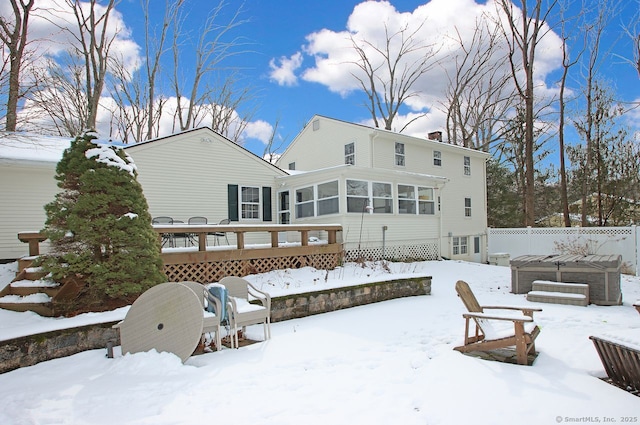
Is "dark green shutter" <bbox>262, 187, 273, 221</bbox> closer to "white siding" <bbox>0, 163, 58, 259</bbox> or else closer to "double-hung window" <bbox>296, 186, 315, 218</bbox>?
"double-hung window" <bbox>296, 186, 315, 218</bbox>

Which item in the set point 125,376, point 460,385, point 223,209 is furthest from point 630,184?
point 125,376

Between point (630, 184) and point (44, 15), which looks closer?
point (44, 15)

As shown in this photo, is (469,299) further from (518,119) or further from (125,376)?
(518,119)

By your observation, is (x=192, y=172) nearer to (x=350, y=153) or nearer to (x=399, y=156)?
(x=350, y=153)

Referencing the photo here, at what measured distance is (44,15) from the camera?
51.7 ft

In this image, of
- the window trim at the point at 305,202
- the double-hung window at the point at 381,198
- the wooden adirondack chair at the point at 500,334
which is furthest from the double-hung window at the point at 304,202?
the wooden adirondack chair at the point at 500,334

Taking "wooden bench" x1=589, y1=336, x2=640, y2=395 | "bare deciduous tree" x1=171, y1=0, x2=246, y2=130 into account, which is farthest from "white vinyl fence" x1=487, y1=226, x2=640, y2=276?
"bare deciduous tree" x1=171, y1=0, x2=246, y2=130

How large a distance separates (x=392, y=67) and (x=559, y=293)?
23.6 m

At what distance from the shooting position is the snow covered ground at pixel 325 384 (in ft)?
10.4

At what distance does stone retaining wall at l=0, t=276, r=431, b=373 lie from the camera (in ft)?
13.8

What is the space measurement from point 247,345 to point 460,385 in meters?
2.66

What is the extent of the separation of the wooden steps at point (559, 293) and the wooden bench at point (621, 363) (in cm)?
442

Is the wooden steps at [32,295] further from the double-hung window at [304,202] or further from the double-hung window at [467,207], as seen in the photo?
the double-hung window at [467,207]

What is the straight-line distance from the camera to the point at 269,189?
14289 mm
